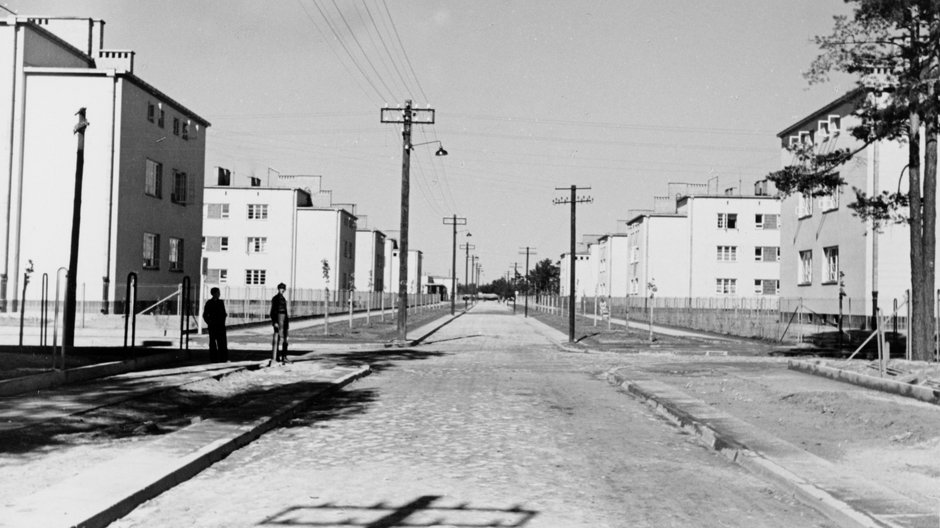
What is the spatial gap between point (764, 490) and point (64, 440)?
7.00 metres

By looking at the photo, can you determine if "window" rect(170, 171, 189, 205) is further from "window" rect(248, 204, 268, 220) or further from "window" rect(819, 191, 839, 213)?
"window" rect(819, 191, 839, 213)

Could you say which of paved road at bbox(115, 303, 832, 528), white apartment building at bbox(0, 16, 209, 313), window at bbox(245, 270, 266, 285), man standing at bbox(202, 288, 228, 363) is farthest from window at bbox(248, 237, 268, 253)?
paved road at bbox(115, 303, 832, 528)

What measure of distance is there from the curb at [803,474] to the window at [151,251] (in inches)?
1237

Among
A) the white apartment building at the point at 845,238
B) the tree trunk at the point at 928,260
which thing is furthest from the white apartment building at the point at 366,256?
the tree trunk at the point at 928,260

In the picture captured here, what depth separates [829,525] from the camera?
660 cm

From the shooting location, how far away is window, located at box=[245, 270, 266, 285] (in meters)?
70.7

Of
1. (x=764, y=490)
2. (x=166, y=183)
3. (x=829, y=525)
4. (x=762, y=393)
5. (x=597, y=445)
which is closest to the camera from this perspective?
(x=829, y=525)

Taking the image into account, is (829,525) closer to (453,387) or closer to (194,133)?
(453,387)

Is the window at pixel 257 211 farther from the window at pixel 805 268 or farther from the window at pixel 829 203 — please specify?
the window at pixel 829 203

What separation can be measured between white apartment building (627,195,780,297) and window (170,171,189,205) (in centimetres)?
3986

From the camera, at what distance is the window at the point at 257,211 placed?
7112cm

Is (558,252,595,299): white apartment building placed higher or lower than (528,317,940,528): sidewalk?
higher

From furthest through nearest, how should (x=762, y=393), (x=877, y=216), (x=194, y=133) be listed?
(x=194, y=133), (x=877, y=216), (x=762, y=393)

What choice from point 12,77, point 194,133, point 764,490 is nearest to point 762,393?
point 764,490
